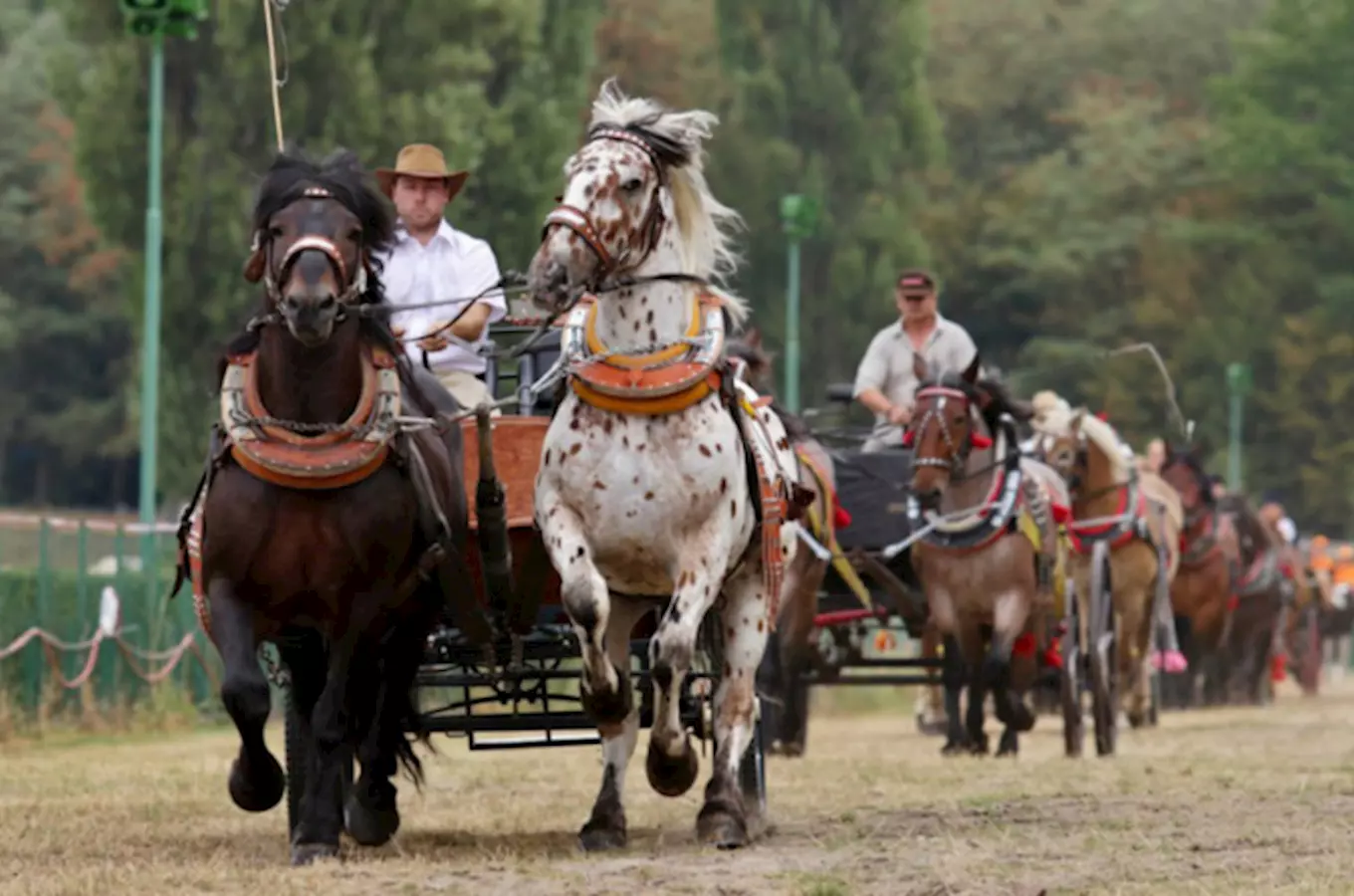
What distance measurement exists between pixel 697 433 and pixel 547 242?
86 centimetres

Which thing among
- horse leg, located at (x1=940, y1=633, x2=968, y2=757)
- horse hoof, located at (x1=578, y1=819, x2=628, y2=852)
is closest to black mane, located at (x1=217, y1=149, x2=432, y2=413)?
horse hoof, located at (x1=578, y1=819, x2=628, y2=852)

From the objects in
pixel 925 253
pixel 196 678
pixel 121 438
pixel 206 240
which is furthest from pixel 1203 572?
pixel 121 438

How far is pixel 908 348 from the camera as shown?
1877 cm

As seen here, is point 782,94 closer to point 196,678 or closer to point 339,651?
point 196,678

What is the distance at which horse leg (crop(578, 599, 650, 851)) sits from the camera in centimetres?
Result: 1102

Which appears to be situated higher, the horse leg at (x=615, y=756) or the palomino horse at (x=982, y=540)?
the palomino horse at (x=982, y=540)

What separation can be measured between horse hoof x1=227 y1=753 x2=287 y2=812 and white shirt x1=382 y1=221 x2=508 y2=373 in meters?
2.10

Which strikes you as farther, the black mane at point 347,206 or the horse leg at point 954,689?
the horse leg at point 954,689

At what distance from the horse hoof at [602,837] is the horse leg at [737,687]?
0.91 ft

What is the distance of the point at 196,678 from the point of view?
2409cm

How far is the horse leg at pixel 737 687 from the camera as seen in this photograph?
1116 centimetres

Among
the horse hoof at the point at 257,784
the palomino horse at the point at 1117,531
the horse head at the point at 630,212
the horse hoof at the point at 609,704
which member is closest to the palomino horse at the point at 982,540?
the palomino horse at the point at 1117,531

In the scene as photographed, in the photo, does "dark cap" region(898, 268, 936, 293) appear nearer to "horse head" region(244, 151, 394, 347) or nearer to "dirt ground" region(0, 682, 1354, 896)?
"dirt ground" region(0, 682, 1354, 896)

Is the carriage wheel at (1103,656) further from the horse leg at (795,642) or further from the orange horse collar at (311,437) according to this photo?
the orange horse collar at (311,437)
